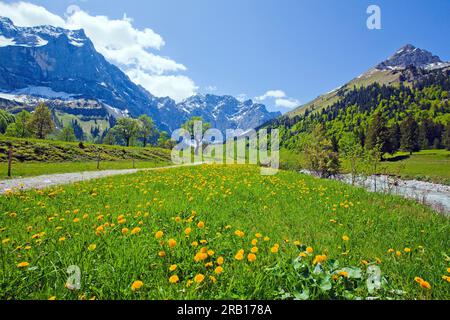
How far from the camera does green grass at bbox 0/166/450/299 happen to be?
2453 mm

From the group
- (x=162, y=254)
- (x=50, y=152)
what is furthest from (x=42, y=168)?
(x=162, y=254)

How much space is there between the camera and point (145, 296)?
7.83 feet

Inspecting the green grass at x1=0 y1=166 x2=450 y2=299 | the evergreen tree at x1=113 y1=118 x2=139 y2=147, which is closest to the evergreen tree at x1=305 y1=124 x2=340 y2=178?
the green grass at x1=0 y1=166 x2=450 y2=299

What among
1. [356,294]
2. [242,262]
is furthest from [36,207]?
[356,294]

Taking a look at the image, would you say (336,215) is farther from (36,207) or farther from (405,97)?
(405,97)

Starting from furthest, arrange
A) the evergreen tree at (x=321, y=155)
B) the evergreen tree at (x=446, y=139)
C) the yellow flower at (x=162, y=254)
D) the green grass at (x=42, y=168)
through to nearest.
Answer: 1. the evergreen tree at (x=446, y=139)
2. the evergreen tree at (x=321, y=155)
3. the green grass at (x=42, y=168)
4. the yellow flower at (x=162, y=254)

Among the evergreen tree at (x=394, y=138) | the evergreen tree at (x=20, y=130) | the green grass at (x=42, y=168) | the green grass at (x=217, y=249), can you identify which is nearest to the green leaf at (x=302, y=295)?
the green grass at (x=217, y=249)

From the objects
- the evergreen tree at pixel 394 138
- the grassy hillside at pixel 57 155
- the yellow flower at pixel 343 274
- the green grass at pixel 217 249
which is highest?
the evergreen tree at pixel 394 138

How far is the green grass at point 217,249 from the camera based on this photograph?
245 cm

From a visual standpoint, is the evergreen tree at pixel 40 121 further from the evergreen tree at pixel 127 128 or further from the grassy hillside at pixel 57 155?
the grassy hillside at pixel 57 155

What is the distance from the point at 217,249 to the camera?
11.3 feet

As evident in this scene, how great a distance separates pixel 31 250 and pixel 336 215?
5.89m

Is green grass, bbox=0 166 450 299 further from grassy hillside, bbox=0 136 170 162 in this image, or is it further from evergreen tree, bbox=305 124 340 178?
grassy hillside, bbox=0 136 170 162

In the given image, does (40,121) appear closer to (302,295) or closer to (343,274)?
(302,295)
